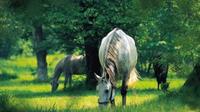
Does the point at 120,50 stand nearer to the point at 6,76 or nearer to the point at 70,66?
the point at 70,66

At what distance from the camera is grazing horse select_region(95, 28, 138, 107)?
14133 mm

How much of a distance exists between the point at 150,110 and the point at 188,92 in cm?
758

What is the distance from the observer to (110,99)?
47.8ft

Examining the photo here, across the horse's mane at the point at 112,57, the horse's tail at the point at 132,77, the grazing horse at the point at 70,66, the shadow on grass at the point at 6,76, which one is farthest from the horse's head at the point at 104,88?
the shadow on grass at the point at 6,76

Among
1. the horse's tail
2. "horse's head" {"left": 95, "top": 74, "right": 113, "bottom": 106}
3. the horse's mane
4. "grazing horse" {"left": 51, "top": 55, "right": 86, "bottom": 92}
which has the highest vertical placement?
the horse's mane

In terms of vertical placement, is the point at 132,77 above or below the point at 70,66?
above

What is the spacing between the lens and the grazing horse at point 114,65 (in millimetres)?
14133

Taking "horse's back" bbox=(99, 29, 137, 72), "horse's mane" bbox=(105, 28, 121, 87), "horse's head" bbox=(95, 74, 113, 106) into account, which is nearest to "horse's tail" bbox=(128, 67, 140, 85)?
"horse's back" bbox=(99, 29, 137, 72)

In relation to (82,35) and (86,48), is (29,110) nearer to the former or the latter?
(82,35)

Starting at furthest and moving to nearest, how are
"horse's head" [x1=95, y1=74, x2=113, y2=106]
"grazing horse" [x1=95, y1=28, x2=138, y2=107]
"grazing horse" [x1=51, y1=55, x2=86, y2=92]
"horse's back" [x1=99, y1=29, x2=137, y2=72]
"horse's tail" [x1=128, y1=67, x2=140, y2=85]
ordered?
"grazing horse" [x1=51, y1=55, x2=86, y2=92] < "horse's tail" [x1=128, y1=67, x2=140, y2=85] < "horse's back" [x1=99, y1=29, x2=137, y2=72] < "grazing horse" [x1=95, y1=28, x2=138, y2=107] < "horse's head" [x1=95, y1=74, x2=113, y2=106]

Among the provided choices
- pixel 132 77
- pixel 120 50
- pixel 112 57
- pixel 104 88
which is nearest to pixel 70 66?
pixel 132 77

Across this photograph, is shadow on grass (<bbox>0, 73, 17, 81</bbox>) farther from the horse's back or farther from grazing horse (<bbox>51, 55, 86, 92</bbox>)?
the horse's back

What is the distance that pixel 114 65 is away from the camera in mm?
15492

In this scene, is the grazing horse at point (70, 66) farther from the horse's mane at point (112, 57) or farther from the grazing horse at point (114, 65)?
the horse's mane at point (112, 57)
